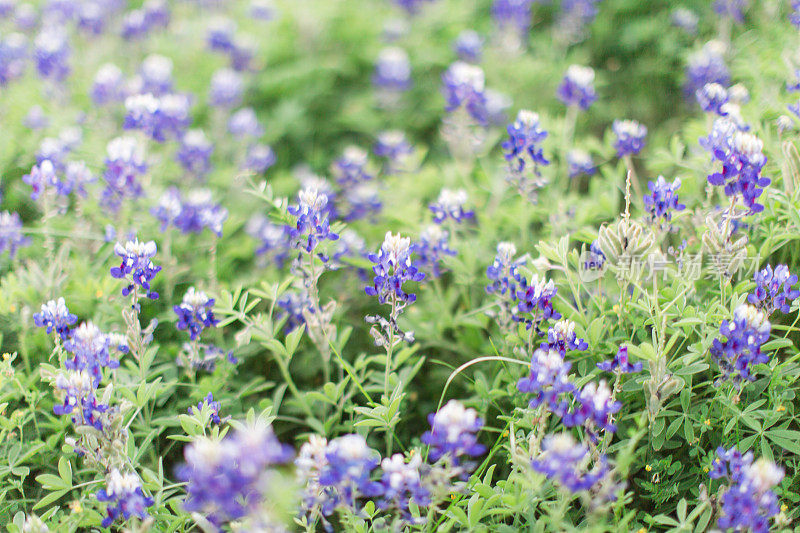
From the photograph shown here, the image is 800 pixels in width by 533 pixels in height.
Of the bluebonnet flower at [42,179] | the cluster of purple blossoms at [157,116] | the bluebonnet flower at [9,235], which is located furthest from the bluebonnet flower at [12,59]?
the bluebonnet flower at [42,179]

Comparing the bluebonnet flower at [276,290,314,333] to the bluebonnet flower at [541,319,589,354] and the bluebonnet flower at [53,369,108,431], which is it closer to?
the bluebonnet flower at [53,369,108,431]

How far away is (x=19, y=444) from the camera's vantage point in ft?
8.05

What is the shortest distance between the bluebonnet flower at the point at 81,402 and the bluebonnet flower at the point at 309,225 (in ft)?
2.91

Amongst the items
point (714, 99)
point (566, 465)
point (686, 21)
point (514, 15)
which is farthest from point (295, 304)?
point (686, 21)

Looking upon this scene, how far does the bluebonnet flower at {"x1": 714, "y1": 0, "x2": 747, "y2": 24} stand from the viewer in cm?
444

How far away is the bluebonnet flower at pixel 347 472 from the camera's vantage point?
1751 millimetres

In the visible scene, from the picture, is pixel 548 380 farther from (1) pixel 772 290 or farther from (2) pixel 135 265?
(2) pixel 135 265

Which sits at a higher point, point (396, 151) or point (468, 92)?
point (468, 92)

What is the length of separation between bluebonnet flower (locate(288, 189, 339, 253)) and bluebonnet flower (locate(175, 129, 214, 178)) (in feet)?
6.21

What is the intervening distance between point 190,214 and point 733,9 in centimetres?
398

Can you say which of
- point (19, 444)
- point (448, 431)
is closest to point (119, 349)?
point (19, 444)

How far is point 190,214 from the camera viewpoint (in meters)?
3.38

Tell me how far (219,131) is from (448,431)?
12.0ft

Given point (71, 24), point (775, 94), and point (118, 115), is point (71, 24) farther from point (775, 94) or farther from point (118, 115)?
point (775, 94)
